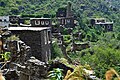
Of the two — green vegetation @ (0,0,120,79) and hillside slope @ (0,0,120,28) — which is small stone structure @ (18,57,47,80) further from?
hillside slope @ (0,0,120,28)

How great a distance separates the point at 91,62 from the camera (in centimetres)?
3966

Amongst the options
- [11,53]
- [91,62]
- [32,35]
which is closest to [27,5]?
[91,62]

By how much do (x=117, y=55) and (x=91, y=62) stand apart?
8.23 ft

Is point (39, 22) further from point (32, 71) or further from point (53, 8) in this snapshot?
point (53, 8)

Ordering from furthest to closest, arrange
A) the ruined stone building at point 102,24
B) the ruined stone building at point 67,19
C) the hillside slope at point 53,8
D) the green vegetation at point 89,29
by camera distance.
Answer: the hillside slope at point 53,8, the ruined stone building at point 102,24, the ruined stone building at point 67,19, the green vegetation at point 89,29

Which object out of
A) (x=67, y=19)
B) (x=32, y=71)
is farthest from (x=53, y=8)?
(x=32, y=71)

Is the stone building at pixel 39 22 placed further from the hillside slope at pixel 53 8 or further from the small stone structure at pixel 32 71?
the hillside slope at pixel 53 8

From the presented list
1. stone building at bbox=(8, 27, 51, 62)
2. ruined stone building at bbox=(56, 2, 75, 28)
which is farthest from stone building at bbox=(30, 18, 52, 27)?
ruined stone building at bbox=(56, 2, 75, 28)

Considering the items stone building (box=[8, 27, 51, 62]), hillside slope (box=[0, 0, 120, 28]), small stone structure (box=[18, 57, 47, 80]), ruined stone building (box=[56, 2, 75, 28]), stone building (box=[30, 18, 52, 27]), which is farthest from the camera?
hillside slope (box=[0, 0, 120, 28])

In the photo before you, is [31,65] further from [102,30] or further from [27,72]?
[102,30]

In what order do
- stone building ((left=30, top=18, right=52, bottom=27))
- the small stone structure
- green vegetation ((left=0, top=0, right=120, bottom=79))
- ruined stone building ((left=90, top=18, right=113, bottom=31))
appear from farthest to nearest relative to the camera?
ruined stone building ((left=90, top=18, right=113, bottom=31)) < stone building ((left=30, top=18, right=52, bottom=27)) < green vegetation ((left=0, top=0, right=120, bottom=79)) < the small stone structure

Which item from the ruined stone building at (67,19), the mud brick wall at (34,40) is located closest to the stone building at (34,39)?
the mud brick wall at (34,40)

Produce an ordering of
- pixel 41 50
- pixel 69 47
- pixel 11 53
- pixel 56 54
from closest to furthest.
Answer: pixel 11 53 < pixel 41 50 < pixel 56 54 < pixel 69 47

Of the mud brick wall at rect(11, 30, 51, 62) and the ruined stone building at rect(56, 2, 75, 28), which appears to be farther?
the ruined stone building at rect(56, 2, 75, 28)
